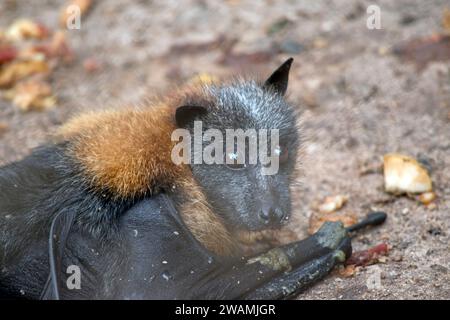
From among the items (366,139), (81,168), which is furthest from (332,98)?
(81,168)

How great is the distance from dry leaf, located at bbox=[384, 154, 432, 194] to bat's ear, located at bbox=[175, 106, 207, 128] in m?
2.06

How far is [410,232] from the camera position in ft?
18.8

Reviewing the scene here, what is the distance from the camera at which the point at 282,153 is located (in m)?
5.56

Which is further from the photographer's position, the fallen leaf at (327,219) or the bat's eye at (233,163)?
the fallen leaf at (327,219)

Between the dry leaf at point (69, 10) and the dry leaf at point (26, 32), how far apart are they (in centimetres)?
28

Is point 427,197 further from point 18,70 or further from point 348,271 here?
point 18,70

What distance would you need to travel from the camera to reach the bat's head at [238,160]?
17.2 ft

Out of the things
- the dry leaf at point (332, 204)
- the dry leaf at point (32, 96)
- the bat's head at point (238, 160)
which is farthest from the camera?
the dry leaf at point (32, 96)

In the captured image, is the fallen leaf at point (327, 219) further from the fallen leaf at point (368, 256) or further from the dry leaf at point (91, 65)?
the dry leaf at point (91, 65)

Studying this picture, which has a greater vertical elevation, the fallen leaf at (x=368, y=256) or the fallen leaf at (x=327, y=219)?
the fallen leaf at (x=327, y=219)

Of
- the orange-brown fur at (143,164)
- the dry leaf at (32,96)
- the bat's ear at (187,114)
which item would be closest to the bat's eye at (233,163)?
the orange-brown fur at (143,164)

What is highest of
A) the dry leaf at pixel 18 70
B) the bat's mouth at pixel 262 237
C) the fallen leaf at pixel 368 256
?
the dry leaf at pixel 18 70

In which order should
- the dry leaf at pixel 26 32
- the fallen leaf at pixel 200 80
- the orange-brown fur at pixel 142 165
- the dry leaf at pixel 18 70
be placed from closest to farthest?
the orange-brown fur at pixel 142 165
the fallen leaf at pixel 200 80
the dry leaf at pixel 18 70
the dry leaf at pixel 26 32

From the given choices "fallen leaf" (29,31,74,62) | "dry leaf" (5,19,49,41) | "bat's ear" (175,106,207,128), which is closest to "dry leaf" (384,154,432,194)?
"bat's ear" (175,106,207,128)
